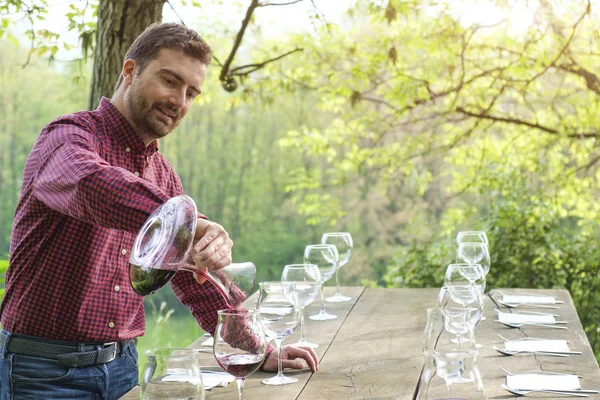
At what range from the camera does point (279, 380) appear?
A: 1834mm

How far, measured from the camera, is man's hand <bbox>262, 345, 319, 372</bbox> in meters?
1.92

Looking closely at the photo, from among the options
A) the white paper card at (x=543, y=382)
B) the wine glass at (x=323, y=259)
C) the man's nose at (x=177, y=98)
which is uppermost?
the man's nose at (x=177, y=98)

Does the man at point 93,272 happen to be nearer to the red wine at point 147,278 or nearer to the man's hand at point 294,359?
the man's hand at point 294,359

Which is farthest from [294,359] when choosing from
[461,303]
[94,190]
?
[94,190]

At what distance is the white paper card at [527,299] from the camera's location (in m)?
2.93

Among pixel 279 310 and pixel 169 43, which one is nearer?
pixel 279 310

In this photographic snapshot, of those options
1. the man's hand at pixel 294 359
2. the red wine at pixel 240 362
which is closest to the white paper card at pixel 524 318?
the man's hand at pixel 294 359

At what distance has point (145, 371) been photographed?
1.17 m

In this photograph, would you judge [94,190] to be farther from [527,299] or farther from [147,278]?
[527,299]

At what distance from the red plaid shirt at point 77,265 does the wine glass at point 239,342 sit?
0.33 metres

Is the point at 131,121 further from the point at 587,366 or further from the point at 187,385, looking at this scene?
the point at 587,366

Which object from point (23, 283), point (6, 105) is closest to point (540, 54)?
point (23, 283)

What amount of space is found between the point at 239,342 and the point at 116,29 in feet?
7.00

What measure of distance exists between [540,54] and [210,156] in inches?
446
